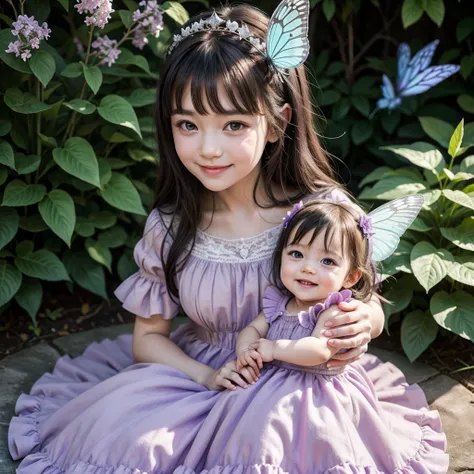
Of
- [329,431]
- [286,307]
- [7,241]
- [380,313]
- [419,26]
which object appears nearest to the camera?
[329,431]

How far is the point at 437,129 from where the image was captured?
3.22m

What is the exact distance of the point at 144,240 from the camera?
2.45 meters

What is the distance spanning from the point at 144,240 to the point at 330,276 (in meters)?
0.70

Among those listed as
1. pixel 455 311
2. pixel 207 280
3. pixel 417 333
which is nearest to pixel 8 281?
pixel 207 280

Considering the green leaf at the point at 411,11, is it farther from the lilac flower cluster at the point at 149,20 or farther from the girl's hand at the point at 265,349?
the girl's hand at the point at 265,349

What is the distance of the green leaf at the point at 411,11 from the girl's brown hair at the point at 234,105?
1067 millimetres

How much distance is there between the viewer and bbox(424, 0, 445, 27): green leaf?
3.20 meters

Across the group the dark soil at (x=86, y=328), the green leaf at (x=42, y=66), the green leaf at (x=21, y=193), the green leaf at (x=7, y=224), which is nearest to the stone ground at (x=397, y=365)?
the dark soil at (x=86, y=328)

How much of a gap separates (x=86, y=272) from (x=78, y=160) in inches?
20.5

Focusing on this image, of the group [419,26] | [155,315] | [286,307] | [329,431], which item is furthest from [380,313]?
[419,26]

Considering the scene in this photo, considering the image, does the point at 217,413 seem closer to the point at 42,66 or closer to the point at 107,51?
the point at 42,66

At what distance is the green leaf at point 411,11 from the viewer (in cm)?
321

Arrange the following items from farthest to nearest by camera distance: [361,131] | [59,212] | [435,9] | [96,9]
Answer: [361,131], [435,9], [59,212], [96,9]

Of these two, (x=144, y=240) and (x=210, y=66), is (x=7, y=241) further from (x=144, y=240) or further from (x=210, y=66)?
(x=210, y=66)
